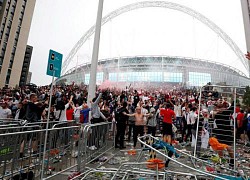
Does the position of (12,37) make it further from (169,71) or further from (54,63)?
(54,63)

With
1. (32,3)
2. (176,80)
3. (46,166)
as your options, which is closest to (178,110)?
(46,166)

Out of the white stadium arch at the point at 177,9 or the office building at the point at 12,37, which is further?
the office building at the point at 12,37

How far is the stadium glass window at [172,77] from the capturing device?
58.8 metres

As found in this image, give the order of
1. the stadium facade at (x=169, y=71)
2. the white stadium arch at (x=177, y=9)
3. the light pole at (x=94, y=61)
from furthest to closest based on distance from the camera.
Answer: the stadium facade at (x=169, y=71) → the white stadium arch at (x=177, y=9) → the light pole at (x=94, y=61)

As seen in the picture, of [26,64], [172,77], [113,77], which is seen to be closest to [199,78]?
[172,77]

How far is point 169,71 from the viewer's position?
60.9 metres

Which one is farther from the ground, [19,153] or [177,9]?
[177,9]

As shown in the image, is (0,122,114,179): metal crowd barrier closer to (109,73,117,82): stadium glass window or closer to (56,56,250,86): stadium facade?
(56,56,250,86): stadium facade

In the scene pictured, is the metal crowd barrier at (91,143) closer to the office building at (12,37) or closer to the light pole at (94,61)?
the light pole at (94,61)

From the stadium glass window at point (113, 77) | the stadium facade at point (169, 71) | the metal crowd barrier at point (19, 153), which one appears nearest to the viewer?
the metal crowd barrier at point (19, 153)

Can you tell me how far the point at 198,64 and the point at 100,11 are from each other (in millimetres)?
57431

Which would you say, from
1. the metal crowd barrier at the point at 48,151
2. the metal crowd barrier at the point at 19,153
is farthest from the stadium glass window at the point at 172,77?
the metal crowd barrier at the point at 19,153

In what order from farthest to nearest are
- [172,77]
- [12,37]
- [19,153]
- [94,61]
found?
[12,37] < [172,77] < [94,61] < [19,153]

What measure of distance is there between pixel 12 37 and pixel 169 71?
2026 inches
